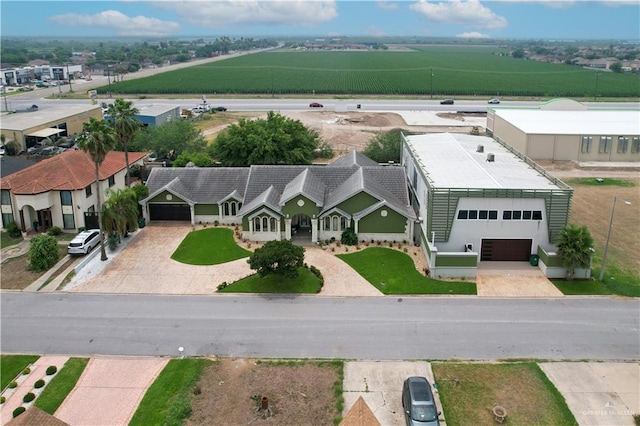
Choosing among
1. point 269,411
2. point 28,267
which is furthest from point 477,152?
point 28,267

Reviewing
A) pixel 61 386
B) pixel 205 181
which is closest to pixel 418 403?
pixel 61 386

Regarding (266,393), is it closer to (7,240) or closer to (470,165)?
(470,165)

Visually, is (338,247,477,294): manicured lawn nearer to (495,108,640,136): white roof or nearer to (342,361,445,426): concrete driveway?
(342,361,445,426): concrete driveway

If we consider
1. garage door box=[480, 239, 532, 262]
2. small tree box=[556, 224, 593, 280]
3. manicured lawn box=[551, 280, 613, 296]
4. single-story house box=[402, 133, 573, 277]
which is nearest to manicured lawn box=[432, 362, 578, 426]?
manicured lawn box=[551, 280, 613, 296]

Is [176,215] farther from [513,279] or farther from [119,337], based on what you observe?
[513,279]

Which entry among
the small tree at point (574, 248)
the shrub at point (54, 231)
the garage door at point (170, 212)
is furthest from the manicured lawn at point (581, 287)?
the shrub at point (54, 231)

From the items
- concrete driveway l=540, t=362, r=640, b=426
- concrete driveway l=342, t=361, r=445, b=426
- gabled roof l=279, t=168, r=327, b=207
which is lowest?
concrete driveway l=540, t=362, r=640, b=426

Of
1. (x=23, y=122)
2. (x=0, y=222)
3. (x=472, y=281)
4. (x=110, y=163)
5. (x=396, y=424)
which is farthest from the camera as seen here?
(x=23, y=122)
